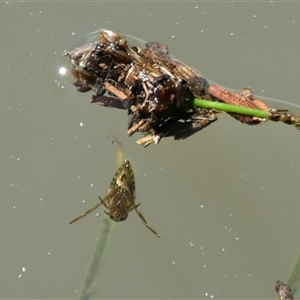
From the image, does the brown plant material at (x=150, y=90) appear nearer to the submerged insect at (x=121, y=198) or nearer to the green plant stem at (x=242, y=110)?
the green plant stem at (x=242, y=110)

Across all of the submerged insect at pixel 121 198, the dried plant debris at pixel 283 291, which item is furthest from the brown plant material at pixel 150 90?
the dried plant debris at pixel 283 291

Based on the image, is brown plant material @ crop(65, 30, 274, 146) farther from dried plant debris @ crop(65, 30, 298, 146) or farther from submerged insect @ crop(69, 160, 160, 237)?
submerged insect @ crop(69, 160, 160, 237)

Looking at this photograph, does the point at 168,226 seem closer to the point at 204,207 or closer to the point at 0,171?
the point at 204,207

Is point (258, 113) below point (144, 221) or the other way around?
the other way around

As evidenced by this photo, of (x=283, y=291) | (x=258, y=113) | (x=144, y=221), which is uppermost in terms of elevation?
(x=258, y=113)

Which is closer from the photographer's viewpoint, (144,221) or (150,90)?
(150,90)

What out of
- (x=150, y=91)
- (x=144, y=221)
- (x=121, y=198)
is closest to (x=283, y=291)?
(x=144, y=221)

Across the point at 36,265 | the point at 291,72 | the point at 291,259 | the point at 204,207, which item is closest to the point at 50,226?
the point at 36,265

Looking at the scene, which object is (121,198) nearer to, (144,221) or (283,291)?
(144,221)
